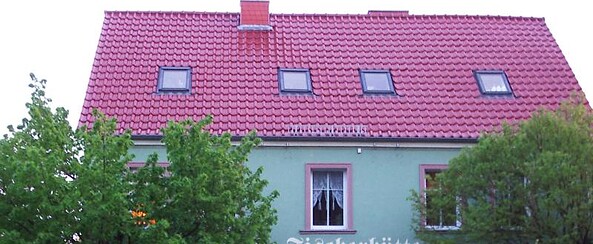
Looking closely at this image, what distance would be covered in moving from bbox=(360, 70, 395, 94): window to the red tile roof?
0.19 metres

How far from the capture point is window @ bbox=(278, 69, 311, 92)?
25562mm

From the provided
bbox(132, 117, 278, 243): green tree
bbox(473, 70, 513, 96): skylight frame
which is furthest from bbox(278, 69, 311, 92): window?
bbox(132, 117, 278, 243): green tree

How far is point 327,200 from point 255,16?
6652 millimetres

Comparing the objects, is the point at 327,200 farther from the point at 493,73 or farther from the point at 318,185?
the point at 493,73

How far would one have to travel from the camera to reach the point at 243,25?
28.2 m

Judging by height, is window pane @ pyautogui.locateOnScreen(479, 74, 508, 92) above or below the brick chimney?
below

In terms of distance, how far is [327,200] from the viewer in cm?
2394

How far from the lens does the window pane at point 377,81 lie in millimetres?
25938

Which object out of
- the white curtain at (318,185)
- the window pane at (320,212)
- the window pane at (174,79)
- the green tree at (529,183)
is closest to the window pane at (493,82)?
the green tree at (529,183)

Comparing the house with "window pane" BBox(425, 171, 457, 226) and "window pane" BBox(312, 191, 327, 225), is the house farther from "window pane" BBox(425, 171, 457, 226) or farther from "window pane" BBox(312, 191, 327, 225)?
"window pane" BBox(425, 171, 457, 226)

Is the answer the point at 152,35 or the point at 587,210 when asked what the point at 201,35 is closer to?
the point at 152,35

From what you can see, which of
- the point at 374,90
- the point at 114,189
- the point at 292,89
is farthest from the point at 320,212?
the point at 114,189

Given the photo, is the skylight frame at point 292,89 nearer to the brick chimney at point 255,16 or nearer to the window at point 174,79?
the window at point 174,79

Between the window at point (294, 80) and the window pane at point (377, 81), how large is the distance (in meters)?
1.45
